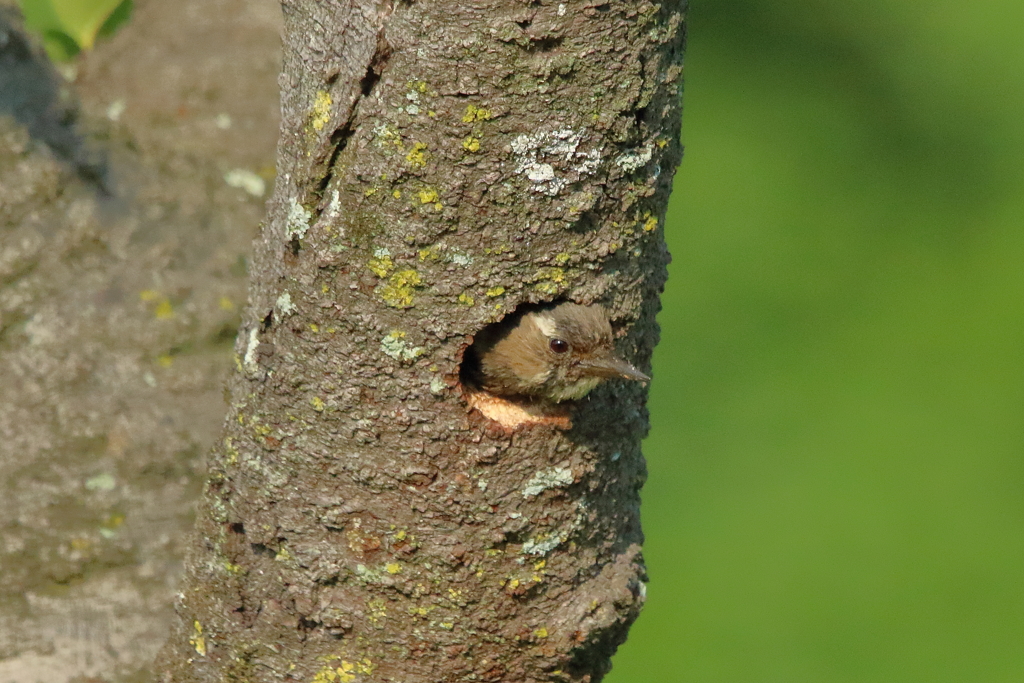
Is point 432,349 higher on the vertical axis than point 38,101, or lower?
lower

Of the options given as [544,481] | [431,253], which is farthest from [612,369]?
[431,253]

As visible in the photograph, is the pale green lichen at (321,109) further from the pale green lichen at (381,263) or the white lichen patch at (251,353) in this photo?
the white lichen patch at (251,353)

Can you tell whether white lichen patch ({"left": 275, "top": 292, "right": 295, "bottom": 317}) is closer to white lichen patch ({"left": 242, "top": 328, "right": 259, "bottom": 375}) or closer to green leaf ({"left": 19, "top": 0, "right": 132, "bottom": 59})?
white lichen patch ({"left": 242, "top": 328, "right": 259, "bottom": 375})

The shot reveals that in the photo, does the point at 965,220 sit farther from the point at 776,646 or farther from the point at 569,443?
the point at 569,443

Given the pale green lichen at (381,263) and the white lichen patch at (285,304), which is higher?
the pale green lichen at (381,263)

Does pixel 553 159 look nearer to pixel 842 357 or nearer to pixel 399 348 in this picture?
pixel 399 348

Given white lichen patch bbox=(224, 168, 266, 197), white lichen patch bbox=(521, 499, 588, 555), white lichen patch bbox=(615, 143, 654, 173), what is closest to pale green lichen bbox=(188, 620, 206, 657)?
white lichen patch bbox=(521, 499, 588, 555)

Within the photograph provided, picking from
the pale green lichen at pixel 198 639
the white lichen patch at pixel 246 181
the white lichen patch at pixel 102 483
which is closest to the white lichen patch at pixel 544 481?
the pale green lichen at pixel 198 639
